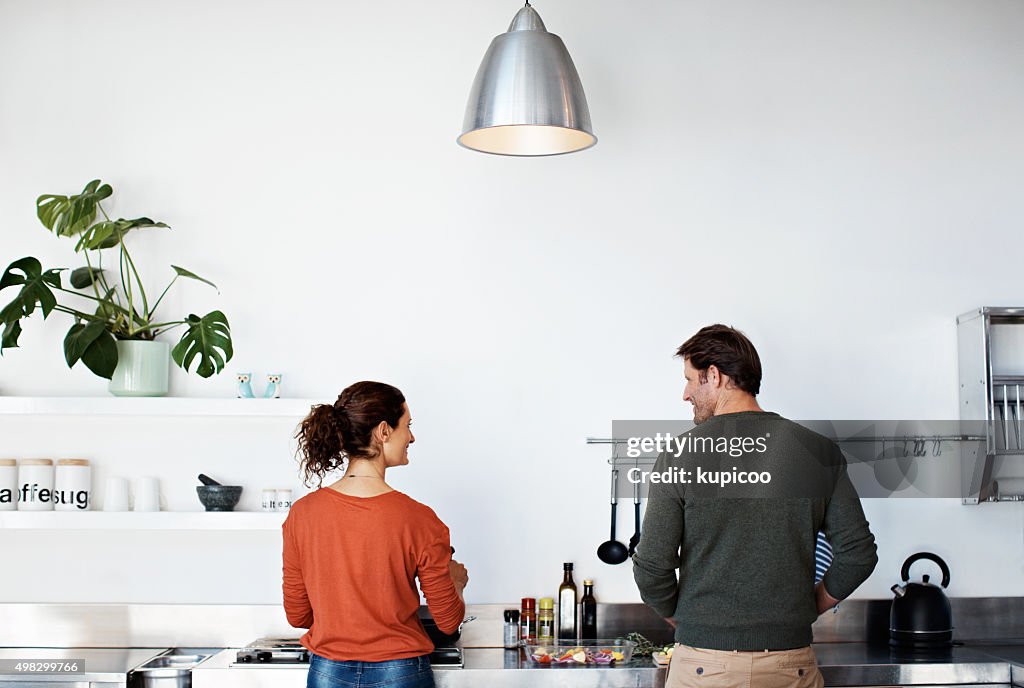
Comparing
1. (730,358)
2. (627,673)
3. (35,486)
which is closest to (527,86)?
(730,358)

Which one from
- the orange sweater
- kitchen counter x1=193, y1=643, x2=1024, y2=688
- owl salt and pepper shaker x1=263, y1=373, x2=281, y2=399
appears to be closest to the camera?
the orange sweater

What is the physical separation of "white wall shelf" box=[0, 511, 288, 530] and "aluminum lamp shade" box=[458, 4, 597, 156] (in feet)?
4.00

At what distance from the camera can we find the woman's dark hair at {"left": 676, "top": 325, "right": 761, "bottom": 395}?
7.39ft

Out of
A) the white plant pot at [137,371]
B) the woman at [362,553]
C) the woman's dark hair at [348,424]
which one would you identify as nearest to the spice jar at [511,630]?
the woman at [362,553]

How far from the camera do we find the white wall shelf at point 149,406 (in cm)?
298

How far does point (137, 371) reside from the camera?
304 centimetres

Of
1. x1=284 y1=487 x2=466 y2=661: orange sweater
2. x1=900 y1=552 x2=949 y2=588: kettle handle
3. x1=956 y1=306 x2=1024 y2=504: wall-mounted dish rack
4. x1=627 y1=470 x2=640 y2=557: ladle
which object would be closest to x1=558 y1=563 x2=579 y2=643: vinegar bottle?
x1=627 y1=470 x2=640 y2=557: ladle

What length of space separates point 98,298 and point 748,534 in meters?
2.00

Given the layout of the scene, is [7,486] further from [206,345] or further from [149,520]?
[206,345]

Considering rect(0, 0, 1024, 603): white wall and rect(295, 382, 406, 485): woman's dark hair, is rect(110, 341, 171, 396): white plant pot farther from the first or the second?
rect(295, 382, 406, 485): woman's dark hair

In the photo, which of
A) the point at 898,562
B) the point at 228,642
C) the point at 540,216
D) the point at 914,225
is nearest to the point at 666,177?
the point at 540,216

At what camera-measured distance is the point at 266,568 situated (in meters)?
3.16

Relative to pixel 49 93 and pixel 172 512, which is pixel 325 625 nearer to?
pixel 172 512

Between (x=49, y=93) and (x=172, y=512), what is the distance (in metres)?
1.36
